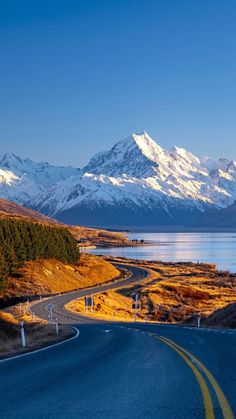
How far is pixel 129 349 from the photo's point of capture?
21.4 meters

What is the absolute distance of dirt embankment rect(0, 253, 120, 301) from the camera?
87.6 m

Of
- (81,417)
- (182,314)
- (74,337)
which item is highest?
(81,417)

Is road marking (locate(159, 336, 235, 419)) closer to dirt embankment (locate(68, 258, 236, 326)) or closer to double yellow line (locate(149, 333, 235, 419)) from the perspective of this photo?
double yellow line (locate(149, 333, 235, 419))

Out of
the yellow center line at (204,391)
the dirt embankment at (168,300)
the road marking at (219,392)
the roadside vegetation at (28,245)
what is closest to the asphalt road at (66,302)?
the dirt embankment at (168,300)

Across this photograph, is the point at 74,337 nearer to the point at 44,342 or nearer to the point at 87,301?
the point at 44,342

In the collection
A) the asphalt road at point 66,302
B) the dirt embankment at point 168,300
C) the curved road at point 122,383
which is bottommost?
the dirt embankment at point 168,300

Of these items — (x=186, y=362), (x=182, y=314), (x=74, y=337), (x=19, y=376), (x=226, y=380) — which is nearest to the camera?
(x=226, y=380)

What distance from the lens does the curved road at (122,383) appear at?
10.3 metres

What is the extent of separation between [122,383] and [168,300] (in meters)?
71.3

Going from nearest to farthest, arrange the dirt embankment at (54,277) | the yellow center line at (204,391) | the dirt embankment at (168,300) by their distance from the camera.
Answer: the yellow center line at (204,391) → the dirt embankment at (168,300) → the dirt embankment at (54,277)

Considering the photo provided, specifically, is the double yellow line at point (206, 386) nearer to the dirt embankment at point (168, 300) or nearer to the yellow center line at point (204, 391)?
the yellow center line at point (204, 391)

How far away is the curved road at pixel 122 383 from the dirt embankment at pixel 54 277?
64945 millimetres

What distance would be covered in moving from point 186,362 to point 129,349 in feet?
16.3

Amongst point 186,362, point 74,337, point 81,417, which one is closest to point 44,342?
point 74,337
